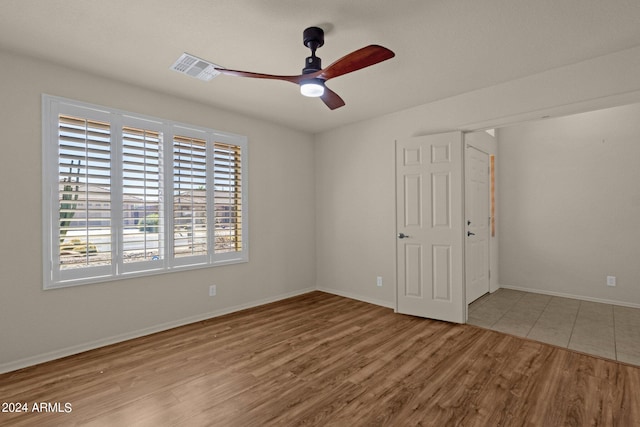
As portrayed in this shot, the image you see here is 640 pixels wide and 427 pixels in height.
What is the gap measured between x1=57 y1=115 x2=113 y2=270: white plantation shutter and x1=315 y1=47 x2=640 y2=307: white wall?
3.09 m

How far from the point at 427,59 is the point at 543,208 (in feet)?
11.7

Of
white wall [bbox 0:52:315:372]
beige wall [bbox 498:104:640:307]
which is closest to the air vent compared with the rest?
white wall [bbox 0:52:315:372]

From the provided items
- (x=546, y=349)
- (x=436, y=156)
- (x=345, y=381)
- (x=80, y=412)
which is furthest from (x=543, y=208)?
(x=80, y=412)

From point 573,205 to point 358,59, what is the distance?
4.47 meters

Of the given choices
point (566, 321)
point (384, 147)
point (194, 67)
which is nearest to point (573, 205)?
point (566, 321)

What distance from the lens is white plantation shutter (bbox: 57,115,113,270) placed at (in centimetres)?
286

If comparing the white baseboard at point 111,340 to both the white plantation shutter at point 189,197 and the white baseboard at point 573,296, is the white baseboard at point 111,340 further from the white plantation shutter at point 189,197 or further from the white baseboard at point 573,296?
the white baseboard at point 573,296

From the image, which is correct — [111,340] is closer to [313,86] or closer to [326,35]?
[313,86]

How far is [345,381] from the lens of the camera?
93.7 inches

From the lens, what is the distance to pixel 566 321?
3.60 metres

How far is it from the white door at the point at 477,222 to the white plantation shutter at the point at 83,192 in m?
4.29

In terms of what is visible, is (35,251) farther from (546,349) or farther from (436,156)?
(546,349)

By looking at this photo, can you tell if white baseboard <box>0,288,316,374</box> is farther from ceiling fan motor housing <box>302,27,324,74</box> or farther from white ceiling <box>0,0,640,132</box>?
ceiling fan motor housing <box>302,27,324,74</box>

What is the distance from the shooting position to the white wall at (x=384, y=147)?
2795mm
